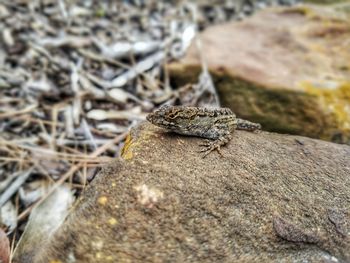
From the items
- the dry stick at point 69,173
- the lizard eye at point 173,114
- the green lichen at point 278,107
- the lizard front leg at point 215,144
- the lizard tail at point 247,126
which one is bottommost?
the green lichen at point 278,107

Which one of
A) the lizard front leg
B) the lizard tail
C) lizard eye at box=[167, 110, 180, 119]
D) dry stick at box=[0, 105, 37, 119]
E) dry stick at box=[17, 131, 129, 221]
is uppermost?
lizard eye at box=[167, 110, 180, 119]

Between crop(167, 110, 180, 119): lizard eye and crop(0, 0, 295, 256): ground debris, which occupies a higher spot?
crop(167, 110, 180, 119): lizard eye

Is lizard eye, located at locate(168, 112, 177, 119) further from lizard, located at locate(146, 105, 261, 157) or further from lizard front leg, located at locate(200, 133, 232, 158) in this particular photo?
lizard front leg, located at locate(200, 133, 232, 158)

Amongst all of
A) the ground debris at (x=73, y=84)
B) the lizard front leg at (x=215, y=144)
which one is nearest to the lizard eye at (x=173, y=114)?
the lizard front leg at (x=215, y=144)

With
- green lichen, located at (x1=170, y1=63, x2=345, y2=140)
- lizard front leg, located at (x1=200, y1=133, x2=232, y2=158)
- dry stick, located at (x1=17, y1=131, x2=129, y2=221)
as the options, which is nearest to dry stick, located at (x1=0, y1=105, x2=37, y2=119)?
dry stick, located at (x1=17, y1=131, x2=129, y2=221)

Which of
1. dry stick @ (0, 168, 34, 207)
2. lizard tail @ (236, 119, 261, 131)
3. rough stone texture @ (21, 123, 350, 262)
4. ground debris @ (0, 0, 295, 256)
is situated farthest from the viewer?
ground debris @ (0, 0, 295, 256)

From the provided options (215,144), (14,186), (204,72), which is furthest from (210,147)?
(204,72)

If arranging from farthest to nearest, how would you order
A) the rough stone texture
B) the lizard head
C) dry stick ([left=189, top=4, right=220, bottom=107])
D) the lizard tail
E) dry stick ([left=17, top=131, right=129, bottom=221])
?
dry stick ([left=189, top=4, right=220, bottom=107]), the lizard tail, dry stick ([left=17, top=131, right=129, bottom=221]), the lizard head, the rough stone texture

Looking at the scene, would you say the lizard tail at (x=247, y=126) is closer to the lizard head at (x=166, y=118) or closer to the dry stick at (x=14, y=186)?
the lizard head at (x=166, y=118)
